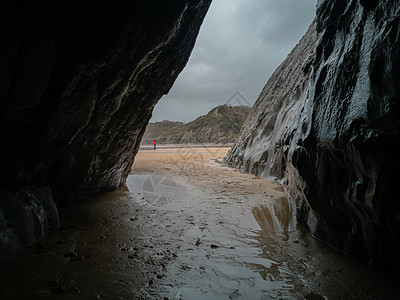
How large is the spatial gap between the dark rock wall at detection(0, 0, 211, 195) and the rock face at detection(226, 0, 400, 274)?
2.72m

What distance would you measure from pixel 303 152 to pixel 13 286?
13.3ft

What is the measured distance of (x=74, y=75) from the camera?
3234 millimetres

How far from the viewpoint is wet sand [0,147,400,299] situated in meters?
1.99

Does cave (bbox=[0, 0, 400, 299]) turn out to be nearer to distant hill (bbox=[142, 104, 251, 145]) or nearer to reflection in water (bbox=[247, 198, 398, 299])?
reflection in water (bbox=[247, 198, 398, 299])

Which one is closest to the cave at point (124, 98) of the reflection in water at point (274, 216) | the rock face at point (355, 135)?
the rock face at point (355, 135)

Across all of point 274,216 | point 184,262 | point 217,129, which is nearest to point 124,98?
point 184,262

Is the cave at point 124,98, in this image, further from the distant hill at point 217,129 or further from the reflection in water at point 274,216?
the distant hill at point 217,129

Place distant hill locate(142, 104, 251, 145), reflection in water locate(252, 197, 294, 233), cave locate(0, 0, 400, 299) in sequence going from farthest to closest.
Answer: distant hill locate(142, 104, 251, 145) < reflection in water locate(252, 197, 294, 233) < cave locate(0, 0, 400, 299)

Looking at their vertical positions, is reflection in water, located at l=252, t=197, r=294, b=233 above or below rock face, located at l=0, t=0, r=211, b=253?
below

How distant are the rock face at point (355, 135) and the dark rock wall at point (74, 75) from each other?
8.94 feet

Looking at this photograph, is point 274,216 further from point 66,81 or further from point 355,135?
point 66,81

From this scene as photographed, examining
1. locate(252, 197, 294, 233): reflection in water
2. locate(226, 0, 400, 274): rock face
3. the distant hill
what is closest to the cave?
locate(226, 0, 400, 274): rock face

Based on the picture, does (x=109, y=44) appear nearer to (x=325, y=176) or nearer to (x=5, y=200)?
(x=5, y=200)

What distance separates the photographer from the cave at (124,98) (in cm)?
215
